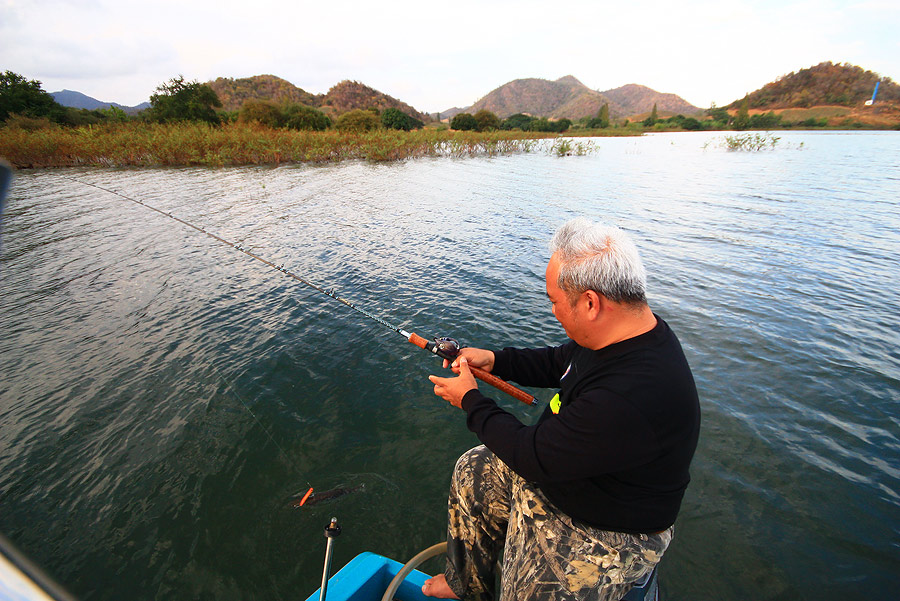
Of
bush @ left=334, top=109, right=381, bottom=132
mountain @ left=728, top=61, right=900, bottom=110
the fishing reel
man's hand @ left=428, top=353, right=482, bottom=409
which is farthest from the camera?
mountain @ left=728, top=61, right=900, bottom=110

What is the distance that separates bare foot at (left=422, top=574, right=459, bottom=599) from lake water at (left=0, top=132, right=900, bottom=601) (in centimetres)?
84

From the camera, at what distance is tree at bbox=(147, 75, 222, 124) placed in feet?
140

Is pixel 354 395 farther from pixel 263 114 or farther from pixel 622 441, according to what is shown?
pixel 263 114

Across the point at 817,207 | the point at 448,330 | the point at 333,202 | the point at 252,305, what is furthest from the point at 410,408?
the point at 817,207

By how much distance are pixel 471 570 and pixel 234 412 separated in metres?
3.49

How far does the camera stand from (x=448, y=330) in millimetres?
6230

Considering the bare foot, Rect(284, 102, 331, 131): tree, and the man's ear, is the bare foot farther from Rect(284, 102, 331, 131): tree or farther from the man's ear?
Rect(284, 102, 331, 131): tree

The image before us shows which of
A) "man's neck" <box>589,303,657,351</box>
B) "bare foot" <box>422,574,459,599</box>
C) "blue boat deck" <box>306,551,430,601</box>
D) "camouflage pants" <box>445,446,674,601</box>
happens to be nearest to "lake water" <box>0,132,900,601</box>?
"blue boat deck" <box>306,551,430,601</box>

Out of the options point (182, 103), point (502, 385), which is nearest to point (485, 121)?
point (182, 103)

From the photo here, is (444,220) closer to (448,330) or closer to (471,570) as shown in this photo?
(448,330)

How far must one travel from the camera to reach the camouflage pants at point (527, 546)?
6.12ft

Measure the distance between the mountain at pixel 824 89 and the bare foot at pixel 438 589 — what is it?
149702 mm

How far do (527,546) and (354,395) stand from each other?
332cm

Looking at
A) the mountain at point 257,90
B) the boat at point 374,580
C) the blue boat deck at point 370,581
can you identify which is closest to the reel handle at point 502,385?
the boat at point 374,580
